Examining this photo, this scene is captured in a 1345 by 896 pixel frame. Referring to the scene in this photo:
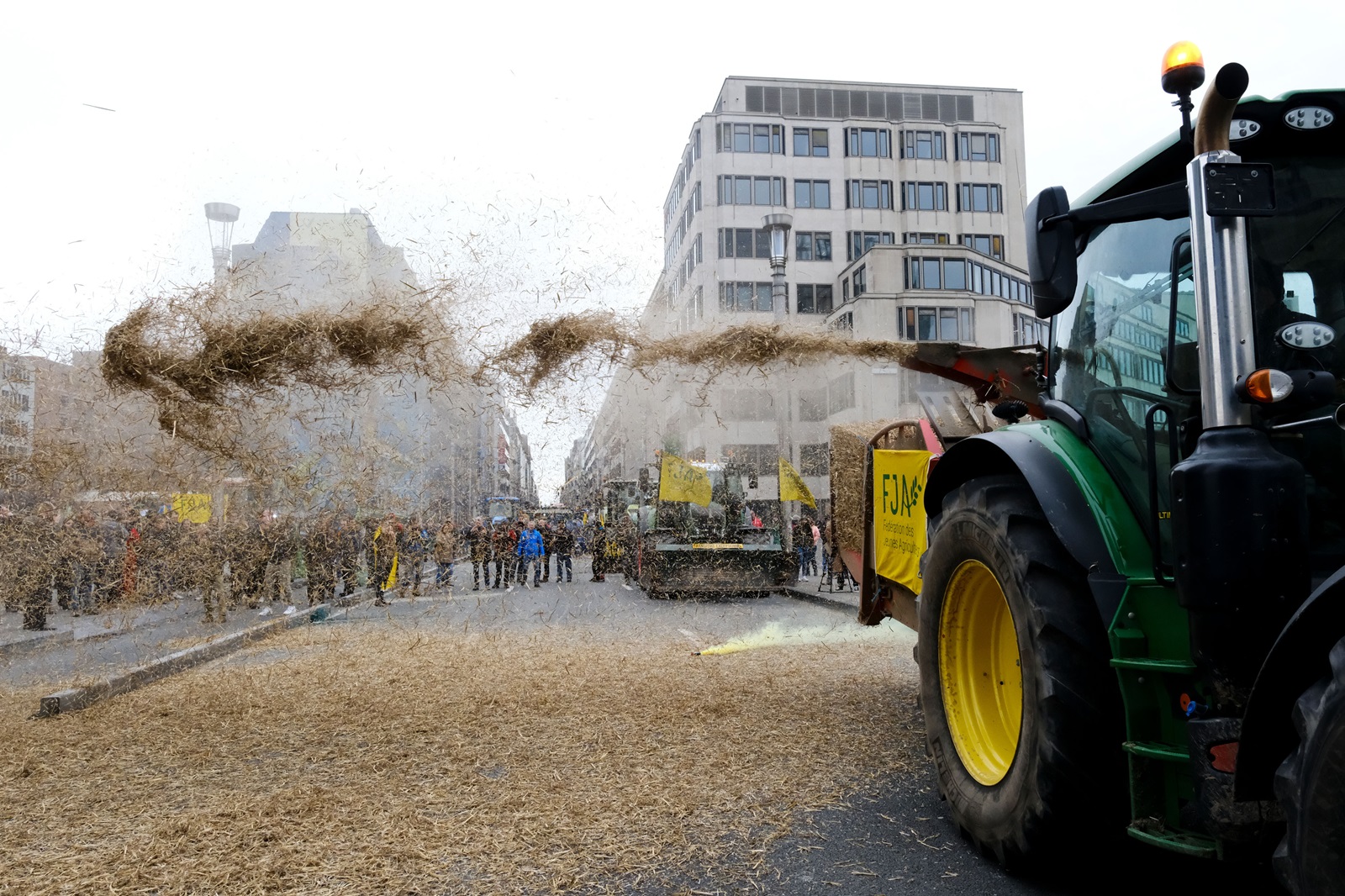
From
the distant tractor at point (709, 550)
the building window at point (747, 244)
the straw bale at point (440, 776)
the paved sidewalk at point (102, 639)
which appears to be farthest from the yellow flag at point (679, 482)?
the building window at point (747, 244)

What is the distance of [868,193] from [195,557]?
44.6 m

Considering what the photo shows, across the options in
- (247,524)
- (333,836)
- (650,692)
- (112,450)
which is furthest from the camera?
(247,524)

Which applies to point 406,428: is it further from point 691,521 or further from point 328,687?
point 691,521

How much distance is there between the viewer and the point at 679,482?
59.9 ft

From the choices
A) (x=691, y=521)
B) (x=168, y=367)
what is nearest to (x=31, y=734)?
(x=168, y=367)

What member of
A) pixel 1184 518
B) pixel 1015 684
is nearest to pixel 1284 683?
pixel 1184 518

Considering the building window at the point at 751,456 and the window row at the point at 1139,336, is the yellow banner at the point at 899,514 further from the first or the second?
the building window at the point at 751,456

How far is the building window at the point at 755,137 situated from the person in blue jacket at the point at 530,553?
3112cm

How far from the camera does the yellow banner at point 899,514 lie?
18.3 ft

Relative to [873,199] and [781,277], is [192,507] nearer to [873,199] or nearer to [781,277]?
[781,277]

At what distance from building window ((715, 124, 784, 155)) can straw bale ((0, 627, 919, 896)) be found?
143 feet

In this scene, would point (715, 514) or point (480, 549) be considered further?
point (715, 514)

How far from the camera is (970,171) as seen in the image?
5212 centimetres

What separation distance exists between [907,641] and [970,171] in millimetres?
47361
